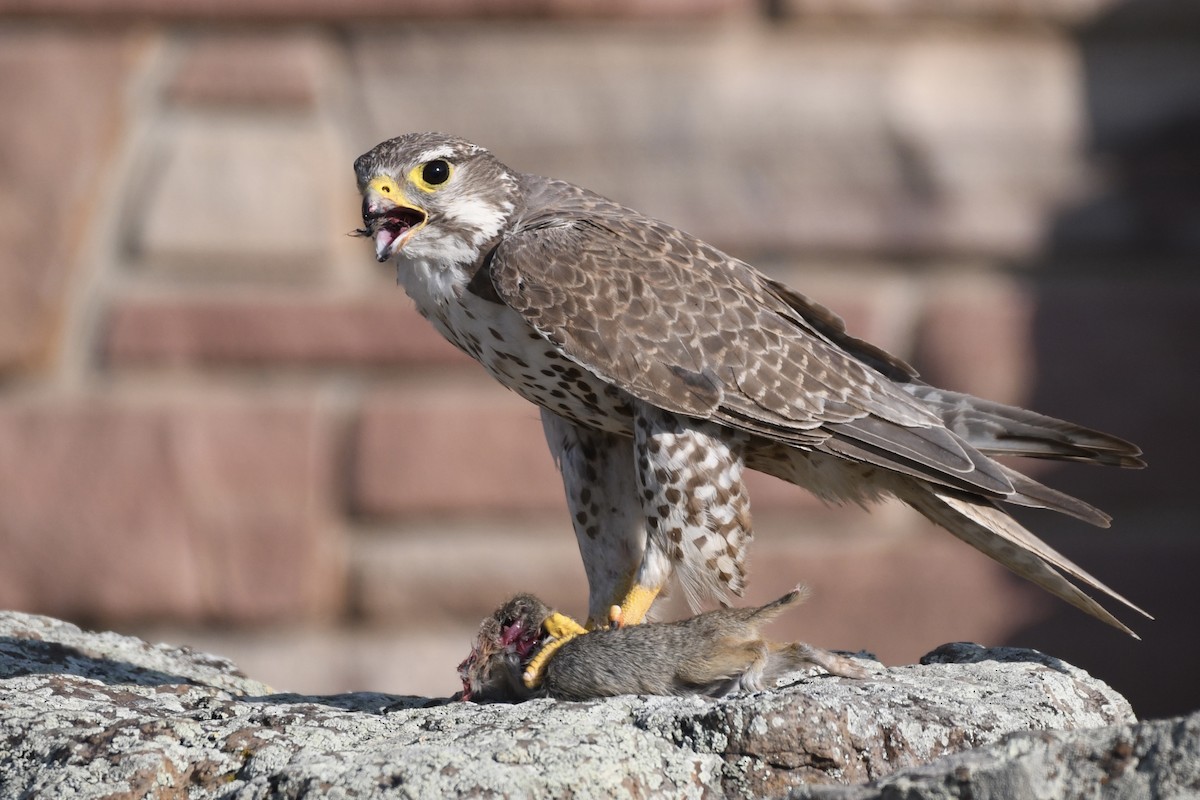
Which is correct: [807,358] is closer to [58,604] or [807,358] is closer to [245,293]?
[245,293]

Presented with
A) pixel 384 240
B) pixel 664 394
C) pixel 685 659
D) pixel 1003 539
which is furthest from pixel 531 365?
pixel 1003 539

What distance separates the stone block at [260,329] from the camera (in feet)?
14.7

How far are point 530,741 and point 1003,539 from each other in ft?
4.66

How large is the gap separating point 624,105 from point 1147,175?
166 centimetres

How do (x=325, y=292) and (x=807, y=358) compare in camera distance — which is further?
(x=325, y=292)

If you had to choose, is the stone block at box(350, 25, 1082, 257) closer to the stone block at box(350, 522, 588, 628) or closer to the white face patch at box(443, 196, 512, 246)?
the stone block at box(350, 522, 588, 628)

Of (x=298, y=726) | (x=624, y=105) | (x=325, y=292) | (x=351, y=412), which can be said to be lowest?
(x=298, y=726)

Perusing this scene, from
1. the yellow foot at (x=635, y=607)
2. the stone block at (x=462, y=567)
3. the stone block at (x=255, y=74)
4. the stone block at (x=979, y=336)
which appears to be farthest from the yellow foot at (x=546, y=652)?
the stone block at (x=255, y=74)

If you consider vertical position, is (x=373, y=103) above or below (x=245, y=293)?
above

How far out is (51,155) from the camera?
4.50m

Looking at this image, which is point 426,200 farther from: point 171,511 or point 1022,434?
point 171,511

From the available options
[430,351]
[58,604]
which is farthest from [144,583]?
[430,351]

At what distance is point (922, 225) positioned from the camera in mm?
4551

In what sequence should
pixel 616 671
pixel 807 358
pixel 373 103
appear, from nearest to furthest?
1. pixel 616 671
2. pixel 807 358
3. pixel 373 103
